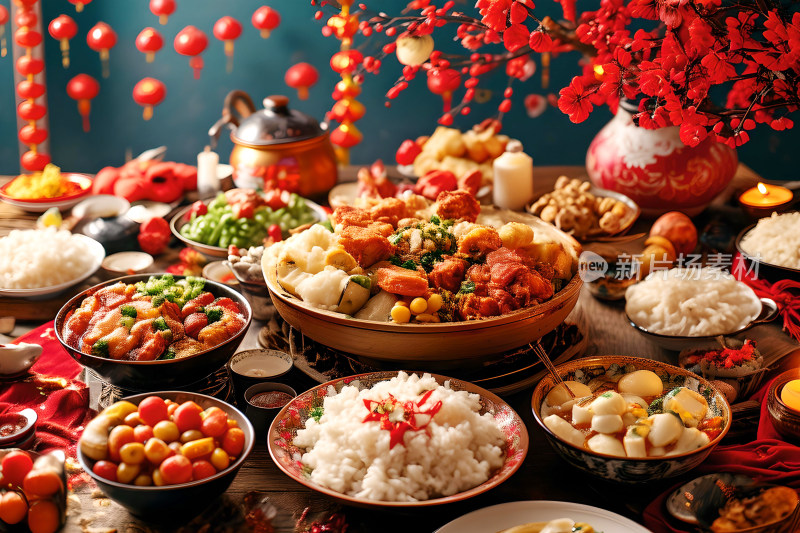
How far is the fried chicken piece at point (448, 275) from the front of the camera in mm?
2158

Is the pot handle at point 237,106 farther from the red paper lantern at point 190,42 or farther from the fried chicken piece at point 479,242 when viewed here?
the fried chicken piece at point 479,242

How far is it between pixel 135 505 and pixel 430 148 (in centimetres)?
241

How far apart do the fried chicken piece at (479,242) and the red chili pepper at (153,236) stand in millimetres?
1414

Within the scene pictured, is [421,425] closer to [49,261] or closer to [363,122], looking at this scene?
[49,261]

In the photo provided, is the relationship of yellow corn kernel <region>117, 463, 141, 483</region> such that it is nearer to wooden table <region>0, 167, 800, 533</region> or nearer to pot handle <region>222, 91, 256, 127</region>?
wooden table <region>0, 167, 800, 533</region>

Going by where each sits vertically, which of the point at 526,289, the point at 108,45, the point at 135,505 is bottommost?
the point at 135,505

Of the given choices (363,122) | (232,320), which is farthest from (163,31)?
(232,320)

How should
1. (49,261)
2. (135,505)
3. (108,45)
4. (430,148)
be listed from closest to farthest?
(135,505)
(49,261)
(430,148)
(108,45)

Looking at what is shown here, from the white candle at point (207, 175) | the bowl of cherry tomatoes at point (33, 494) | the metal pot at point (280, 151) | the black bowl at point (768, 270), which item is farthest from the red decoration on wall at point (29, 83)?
the black bowl at point (768, 270)

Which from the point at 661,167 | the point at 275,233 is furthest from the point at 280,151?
the point at 661,167

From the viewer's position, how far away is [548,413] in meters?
1.92

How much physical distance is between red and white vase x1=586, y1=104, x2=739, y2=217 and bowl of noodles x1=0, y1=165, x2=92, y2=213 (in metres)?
2.35

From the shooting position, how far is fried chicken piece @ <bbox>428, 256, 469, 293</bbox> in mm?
2158

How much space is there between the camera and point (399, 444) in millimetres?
1689
